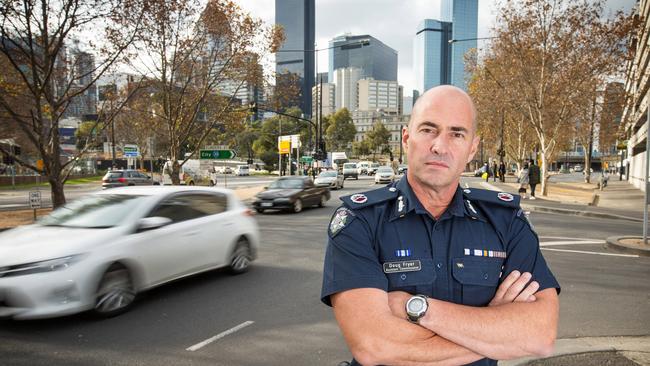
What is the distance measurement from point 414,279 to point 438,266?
0.40 feet

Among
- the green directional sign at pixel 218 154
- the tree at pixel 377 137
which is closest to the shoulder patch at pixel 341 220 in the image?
the green directional sign at pixel 218 154

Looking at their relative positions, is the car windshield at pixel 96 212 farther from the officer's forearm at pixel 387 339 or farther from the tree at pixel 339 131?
the tree at pixel 339 131

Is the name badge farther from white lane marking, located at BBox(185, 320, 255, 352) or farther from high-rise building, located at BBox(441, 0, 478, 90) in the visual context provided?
high-rise building, located at BBox(441, 0, 478, 90)

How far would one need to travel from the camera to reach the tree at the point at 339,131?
10675cm

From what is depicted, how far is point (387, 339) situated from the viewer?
183cm

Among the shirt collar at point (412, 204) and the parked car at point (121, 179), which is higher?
the shirt collar at point (412, 204)

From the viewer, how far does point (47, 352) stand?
4.25 m

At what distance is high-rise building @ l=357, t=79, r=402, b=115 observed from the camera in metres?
187

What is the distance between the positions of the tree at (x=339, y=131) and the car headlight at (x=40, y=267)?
102343 mm

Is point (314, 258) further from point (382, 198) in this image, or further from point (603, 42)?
point (603, 42)

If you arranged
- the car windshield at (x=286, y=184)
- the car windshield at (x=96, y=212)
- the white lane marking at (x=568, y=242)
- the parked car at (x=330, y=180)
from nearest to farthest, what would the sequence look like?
the car windshield at (x=96, y=212) → the white lane marking at (x=568, y=242) → the car windshield at (x=286, y=184) → the parked car at (x=330, y=180)

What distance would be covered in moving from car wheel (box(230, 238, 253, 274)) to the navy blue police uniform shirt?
5.89 meters

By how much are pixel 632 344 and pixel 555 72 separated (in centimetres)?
2316

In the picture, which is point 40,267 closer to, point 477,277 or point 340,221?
point 340,221
